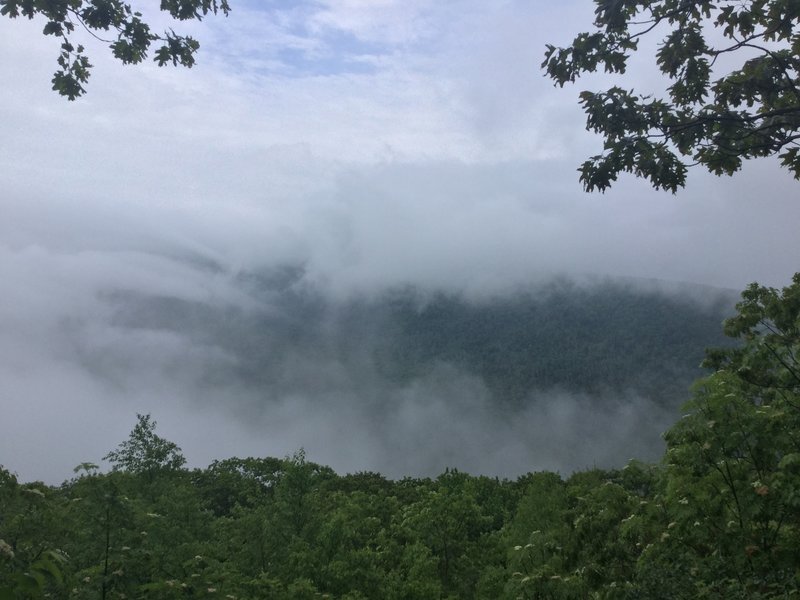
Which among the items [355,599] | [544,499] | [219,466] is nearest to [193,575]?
[355,599]

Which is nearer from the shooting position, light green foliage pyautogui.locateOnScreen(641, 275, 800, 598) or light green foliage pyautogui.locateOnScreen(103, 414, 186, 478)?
light green foliage pyautogui.locateOnScreen(641, 275, 800, 598)

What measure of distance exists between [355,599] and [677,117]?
10.4 metres

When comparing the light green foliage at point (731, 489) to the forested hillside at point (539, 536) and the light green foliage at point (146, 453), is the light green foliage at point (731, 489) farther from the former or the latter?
the light green foliage at point (146, 453)

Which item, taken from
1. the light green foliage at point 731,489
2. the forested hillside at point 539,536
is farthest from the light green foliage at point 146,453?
the light green foliage at point 731,489

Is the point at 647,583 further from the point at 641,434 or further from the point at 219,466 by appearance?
the point at 641,434

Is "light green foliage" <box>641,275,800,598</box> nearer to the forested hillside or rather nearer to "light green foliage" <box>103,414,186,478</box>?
the forested hillside

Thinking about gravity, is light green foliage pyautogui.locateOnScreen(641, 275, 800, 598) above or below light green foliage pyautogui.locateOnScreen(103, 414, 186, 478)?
below

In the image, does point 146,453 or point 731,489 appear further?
point 146,453

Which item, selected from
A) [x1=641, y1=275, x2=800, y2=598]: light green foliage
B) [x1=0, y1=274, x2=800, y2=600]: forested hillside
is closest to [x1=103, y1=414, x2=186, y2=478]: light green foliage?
[x1=0, y1=274, x2=800, y2=600]: forested hillside

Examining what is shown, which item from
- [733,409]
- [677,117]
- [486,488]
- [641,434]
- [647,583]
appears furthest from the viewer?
[641,434]

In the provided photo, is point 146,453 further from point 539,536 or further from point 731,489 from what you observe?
point 731,489

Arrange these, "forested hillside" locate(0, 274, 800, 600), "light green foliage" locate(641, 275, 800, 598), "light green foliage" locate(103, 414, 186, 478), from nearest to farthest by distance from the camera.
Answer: "forested hillside" locate(0, 274, 800, 600), "light green foliage" locate(641, 275, 800, 598), "light green foliage" locate(103, 414, 186, 478)

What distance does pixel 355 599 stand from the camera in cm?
1374

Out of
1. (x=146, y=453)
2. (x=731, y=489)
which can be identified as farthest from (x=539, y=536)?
(x=146, y=453)
